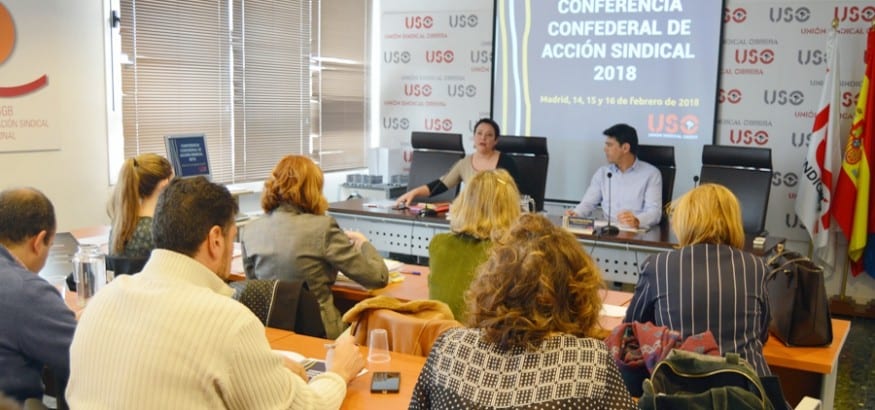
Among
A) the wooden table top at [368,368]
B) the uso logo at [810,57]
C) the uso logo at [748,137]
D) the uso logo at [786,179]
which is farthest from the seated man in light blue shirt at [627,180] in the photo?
the wooden table top at [368,368]

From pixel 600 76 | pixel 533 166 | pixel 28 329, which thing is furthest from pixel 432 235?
pixel 28 329

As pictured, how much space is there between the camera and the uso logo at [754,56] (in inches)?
226

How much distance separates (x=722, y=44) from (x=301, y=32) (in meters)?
3.44

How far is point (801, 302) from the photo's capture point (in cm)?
273

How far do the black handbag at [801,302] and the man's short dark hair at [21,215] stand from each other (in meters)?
2.35

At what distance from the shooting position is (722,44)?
5891mm

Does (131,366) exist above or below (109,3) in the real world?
below

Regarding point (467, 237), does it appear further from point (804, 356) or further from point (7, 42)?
point (7, 42)

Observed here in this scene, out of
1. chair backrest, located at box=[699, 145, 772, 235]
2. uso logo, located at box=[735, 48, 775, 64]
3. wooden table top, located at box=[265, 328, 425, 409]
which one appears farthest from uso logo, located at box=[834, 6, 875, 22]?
wooden table top, located at box=[265, 328, 425, 409]

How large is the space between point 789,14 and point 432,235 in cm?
302

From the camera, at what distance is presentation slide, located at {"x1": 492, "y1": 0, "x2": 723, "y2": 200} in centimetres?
599

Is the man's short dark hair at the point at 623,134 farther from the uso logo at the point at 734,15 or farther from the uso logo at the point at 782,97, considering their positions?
the uso logo at the point at 734,15

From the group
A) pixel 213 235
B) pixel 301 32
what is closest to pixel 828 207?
pixel 301 32

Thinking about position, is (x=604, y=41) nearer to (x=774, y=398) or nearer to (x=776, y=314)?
(x=776, y=314)
